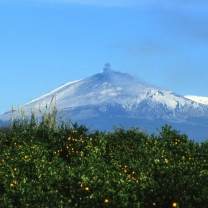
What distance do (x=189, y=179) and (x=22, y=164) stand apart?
400 cm

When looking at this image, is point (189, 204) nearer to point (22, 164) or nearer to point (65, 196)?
point (65, 196)

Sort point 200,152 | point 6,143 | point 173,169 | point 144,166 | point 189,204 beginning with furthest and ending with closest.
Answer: point 6,143
point 200,152
point 144,166
point 173,169
point 189,204

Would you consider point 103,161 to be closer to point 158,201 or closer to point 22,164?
point 22,164

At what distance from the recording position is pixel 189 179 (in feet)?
42.5

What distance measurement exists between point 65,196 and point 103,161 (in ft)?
9.50

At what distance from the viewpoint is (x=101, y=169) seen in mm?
14758

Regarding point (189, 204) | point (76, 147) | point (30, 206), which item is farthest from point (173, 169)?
point (76, 147)

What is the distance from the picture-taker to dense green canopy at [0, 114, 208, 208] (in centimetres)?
1268

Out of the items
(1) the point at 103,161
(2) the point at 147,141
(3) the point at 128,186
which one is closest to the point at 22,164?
(1) the point at 103,161

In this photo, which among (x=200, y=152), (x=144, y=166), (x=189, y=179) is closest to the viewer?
(x=189, y=179)

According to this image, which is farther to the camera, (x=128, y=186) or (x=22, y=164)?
(x=22, y=164)

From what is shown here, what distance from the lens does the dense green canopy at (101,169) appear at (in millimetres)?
12680

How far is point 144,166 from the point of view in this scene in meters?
15.2

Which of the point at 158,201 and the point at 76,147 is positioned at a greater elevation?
the point at 76,147
